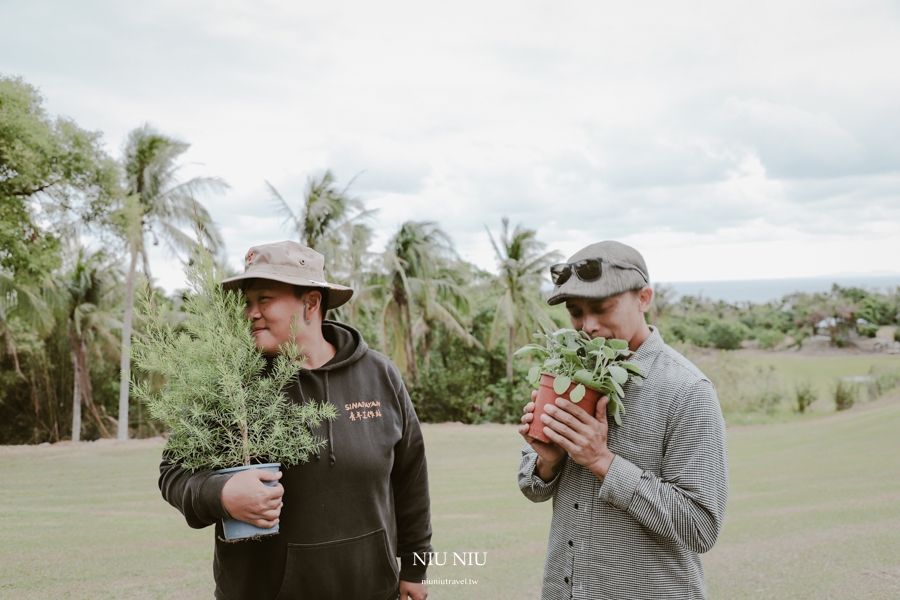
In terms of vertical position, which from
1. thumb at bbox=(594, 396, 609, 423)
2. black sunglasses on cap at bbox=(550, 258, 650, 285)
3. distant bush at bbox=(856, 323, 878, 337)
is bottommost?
distant bush at bbox=(856, 323, 878, 337)

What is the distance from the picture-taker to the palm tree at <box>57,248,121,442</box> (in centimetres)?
2127

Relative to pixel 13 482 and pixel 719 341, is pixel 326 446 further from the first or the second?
pixel 719 341

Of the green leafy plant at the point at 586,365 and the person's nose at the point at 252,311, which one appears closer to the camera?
the green leafy plant at the point at 586,365

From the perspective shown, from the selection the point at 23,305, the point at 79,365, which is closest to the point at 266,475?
the point at 23,305

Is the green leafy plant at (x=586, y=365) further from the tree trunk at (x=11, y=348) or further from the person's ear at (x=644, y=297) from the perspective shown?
A: the tree trunk at (x=11, y=348)

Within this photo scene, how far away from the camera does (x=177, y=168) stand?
18.6 metres

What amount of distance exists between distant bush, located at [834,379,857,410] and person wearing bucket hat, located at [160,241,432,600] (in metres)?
20.5

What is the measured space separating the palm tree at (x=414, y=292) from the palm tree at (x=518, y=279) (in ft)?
4.98

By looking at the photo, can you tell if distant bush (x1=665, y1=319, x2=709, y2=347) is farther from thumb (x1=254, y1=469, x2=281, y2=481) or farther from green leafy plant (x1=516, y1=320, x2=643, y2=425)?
thumb (x1=254, y1=469, x2=281, y2=481)

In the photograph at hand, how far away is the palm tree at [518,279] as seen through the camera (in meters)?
24.6

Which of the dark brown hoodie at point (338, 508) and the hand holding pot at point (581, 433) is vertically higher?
the hand holding pot at point (581, 433)

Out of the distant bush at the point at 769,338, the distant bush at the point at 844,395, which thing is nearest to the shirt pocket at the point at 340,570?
the distant bush at the point at 844,395

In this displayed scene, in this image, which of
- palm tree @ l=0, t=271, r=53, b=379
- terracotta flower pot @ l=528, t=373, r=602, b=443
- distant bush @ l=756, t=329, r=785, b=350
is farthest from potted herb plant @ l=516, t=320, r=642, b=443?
distant bush @ l=756, t=329, r=785, b=350

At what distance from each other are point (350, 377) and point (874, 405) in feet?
63.1
